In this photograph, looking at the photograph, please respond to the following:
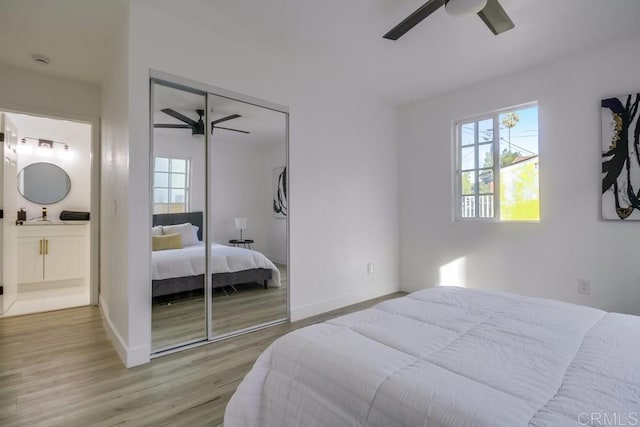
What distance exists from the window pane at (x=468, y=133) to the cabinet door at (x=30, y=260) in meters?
5.72

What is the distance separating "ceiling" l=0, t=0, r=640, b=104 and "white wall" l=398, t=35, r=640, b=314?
223 mm

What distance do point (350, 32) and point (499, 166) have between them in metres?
2.20

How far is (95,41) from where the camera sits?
2775mm

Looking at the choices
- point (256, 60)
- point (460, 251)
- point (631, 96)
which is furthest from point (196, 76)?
point (631, 96)

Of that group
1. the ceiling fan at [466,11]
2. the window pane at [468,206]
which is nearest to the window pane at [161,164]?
the ceiling fan at [466,11]

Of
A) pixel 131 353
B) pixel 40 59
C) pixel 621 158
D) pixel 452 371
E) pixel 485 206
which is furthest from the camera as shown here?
pixel 485 206

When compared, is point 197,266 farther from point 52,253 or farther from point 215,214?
point 52,253

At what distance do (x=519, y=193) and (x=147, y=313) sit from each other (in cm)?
367

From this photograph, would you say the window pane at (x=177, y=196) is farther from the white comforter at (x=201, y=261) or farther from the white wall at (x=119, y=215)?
the white comforter at (x=201, y=261)

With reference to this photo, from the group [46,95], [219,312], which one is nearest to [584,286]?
[219,312]

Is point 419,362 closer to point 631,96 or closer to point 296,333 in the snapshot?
point 296,333

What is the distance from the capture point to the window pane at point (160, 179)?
95.6 inches

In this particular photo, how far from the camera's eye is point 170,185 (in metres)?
2.50

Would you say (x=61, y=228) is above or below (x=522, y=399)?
above
